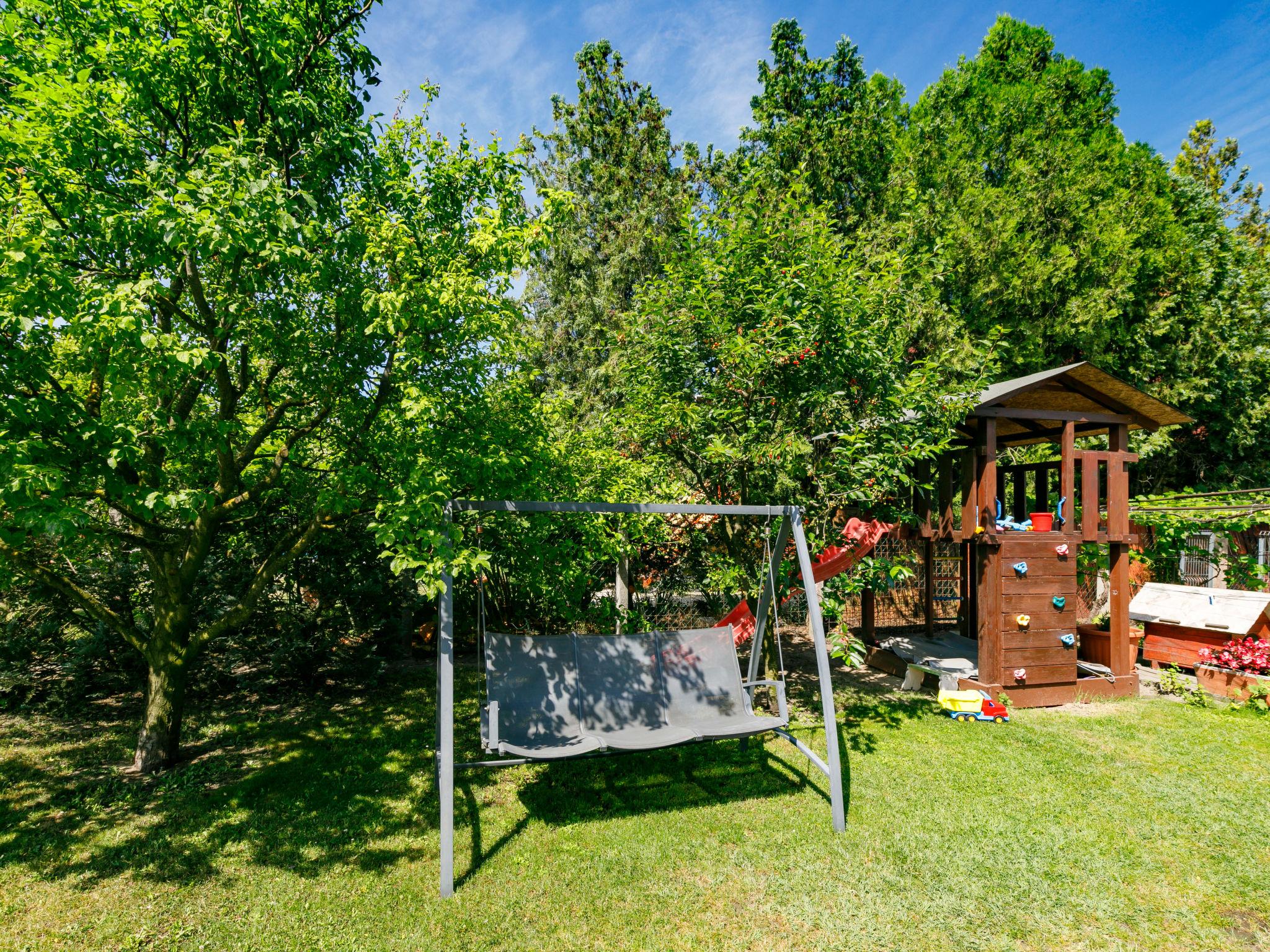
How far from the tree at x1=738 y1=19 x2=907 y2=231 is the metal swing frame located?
41.3ft

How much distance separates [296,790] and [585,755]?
2730mm

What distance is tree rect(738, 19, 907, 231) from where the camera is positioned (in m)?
16.0

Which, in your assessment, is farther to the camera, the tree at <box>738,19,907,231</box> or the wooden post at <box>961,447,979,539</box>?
the tree at <box>738,19,907,231</box>

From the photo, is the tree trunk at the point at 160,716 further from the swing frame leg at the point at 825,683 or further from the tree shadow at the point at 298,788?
the swing frame leg at the point at 825,683

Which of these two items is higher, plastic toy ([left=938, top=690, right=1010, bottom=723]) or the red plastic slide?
the red plastic slide

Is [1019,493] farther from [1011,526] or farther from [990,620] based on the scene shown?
[990,620]

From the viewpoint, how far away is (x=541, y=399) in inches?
276

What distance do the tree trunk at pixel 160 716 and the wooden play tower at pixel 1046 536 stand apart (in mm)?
7984

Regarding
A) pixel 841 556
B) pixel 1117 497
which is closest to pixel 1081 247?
pixel 1117 497

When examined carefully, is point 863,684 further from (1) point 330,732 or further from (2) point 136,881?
(2) point 136,881

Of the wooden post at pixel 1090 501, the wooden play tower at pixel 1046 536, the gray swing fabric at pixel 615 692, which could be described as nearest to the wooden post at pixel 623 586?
the gray swing fabric at pixel 615 692

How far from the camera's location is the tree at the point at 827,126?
52.4ft

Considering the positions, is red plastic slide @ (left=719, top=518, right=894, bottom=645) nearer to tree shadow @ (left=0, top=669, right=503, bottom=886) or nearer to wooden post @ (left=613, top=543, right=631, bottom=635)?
wooden post @ (left=613, top=543, right=631, bottom=635)

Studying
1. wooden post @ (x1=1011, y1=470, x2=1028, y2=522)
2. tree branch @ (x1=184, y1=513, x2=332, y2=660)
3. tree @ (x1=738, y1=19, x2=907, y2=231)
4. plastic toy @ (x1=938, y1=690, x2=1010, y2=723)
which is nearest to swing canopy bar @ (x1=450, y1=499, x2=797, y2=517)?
tree branch @ (x1=184, y1=513, x2=332, y2=660)
